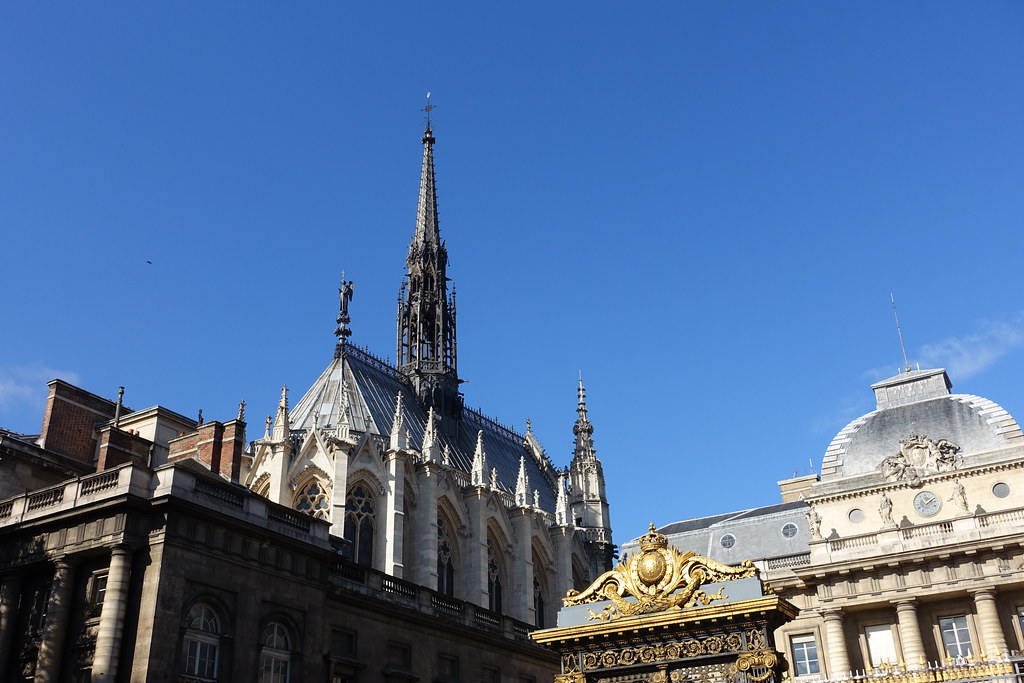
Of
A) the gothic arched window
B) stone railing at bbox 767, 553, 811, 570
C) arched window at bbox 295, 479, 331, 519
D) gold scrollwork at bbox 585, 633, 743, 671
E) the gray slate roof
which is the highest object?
the gray slate roof

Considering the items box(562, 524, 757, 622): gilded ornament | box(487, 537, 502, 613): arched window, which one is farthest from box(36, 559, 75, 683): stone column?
box(487, 537, 502, 613): arched window

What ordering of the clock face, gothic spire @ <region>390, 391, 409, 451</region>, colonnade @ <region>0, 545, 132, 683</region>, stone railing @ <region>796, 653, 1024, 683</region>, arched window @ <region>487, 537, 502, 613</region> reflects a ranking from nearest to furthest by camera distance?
stone railing @ <region>796, 653, 1024, 683</region> → colonnade @ <region>0, 545, 132, 683</region> → the clock face → gothic spire @ <region>390, 391, 409, 451</region> → arched window @ <region>487, 537, 502, 613</region>

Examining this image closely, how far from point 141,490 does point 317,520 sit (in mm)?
5515

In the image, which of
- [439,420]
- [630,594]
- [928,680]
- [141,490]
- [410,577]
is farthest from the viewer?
[439,420]

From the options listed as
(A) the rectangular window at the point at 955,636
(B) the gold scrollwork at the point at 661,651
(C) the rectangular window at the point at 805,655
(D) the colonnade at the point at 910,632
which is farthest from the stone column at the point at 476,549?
(B) the gold scrollwork at the point at 661,651

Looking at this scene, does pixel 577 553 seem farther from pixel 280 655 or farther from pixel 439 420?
pixel 280 655

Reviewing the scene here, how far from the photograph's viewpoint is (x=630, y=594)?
37.2 feet

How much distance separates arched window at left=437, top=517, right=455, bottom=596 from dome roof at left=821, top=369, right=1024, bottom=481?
16.5 meters

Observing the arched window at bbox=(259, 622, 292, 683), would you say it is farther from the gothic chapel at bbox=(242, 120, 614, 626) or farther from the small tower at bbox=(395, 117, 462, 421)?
the small tower at bbox=(395, 117, 462, 421)

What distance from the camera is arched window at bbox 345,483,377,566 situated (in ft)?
126

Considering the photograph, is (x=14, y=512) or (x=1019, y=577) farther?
(x=1019, y=577)

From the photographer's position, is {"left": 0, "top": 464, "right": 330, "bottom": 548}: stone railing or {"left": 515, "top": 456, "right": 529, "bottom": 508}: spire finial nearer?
{"left": 0, "top": 464, "right": 330, "bottom": 548}: stone railing

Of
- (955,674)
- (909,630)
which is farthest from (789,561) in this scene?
(955,674)

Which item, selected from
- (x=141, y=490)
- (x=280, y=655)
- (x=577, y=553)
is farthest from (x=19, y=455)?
(x=577, y=553)
